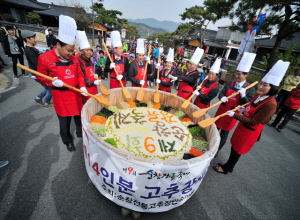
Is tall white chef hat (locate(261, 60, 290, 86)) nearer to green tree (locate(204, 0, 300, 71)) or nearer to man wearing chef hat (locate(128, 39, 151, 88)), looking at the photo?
man wearing chef hat (locate(128, 39, 151, 88))

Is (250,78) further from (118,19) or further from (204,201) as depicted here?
(118,19)

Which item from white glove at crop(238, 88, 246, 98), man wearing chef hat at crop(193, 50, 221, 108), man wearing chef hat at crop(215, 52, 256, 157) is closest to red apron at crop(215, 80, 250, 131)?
man wearing chef hat at crop(215, 52, 256, 157)

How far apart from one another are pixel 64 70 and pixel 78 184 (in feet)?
6.67

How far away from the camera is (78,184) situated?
2441mm

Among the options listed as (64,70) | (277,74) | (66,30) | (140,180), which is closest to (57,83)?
(64,70)

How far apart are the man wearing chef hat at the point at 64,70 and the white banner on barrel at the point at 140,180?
1148mm

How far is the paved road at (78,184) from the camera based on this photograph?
209cm

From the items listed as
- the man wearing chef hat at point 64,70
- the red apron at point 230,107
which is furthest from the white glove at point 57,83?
the red apron at point 230,107

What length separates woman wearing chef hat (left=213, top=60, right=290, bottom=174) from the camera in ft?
7.13

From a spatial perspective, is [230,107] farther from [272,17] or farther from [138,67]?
[272,17]

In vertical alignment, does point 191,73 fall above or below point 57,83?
above

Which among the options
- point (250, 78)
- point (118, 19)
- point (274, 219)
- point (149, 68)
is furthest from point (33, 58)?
point (118, 19)

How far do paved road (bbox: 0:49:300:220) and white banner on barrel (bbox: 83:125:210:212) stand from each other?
41 cm

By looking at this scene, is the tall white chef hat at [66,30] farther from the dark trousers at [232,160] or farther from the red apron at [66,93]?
the dark trousers at [232,160]
